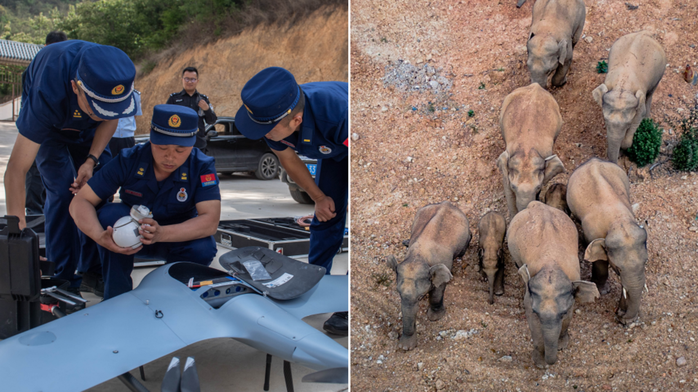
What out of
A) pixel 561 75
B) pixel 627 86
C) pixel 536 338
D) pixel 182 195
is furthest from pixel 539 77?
pixel 182 195

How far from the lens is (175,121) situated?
337 centimetres

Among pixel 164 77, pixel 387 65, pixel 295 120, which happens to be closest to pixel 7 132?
pixel 164 77

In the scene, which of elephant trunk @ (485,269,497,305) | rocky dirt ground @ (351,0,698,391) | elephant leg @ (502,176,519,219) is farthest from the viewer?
elephant leg @ (502,176,519,219)

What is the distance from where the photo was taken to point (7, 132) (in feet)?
67.6

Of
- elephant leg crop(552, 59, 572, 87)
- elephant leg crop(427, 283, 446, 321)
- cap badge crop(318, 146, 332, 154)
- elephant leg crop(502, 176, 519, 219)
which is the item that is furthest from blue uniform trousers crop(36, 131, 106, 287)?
elephant leg crop(552, 59, 572, 87)

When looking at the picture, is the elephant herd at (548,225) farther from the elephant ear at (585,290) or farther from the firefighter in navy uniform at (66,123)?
the firefighter in navy uniform at (66,123)

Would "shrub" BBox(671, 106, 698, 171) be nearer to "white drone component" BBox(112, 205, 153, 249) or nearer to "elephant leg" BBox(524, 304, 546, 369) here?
"elephant leg" BBox(524, 304, 546, 369)

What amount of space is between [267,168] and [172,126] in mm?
9777

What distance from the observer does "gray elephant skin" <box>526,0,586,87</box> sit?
20.8ft

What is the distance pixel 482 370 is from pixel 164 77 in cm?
2101

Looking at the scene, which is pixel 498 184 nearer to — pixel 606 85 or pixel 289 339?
pixel 606 85

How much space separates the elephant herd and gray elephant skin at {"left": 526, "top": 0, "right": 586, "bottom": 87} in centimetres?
2

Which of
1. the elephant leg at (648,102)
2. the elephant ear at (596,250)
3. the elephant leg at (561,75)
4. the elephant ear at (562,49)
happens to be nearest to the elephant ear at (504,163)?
the elephant ear at (596,250)

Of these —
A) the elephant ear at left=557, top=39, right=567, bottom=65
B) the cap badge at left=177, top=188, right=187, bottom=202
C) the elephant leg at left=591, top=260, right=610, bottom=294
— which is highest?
the elephant ear at left=557, top=39, right=567, bottom=65
